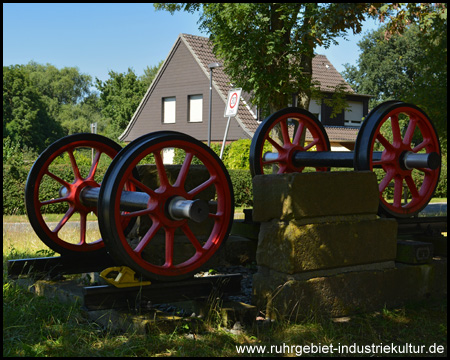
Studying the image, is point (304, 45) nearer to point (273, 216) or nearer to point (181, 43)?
point (273, 216)

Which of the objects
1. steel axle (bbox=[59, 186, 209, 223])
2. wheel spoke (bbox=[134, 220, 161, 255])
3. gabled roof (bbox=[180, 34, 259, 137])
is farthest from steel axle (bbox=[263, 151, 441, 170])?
gabled roof (bbox=[180, 34, 259, 137])

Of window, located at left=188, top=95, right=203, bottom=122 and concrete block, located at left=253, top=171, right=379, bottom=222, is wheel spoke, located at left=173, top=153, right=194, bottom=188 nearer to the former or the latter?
concrete block, located at left=253, top=171, right=379, bottom=222

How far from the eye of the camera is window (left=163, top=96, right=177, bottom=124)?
32531mm

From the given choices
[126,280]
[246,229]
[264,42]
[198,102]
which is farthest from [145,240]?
[198,102]

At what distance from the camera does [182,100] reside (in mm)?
31781

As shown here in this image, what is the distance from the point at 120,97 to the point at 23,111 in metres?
8.59

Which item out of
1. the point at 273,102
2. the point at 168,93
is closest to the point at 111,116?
the point at 168,93

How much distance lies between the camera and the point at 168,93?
1276 inches

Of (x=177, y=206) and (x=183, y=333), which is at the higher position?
(x=177, y=206)

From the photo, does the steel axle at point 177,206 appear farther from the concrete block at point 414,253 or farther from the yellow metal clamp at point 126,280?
the concrete block at point 414,253

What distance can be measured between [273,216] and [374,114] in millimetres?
1697

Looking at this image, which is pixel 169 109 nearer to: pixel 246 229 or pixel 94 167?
pixel 246 229

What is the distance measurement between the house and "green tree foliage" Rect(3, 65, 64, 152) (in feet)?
63.3

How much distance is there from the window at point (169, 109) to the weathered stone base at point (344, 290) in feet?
90.0
